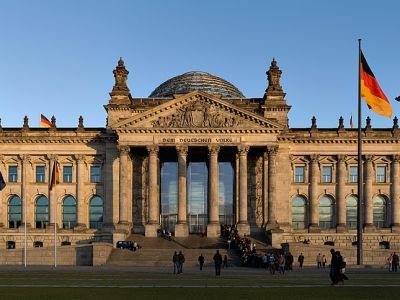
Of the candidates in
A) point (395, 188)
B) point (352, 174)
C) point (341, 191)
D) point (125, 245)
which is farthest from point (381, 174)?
point (125, 245)

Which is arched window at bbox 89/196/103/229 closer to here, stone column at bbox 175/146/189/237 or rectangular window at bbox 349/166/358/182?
stone column at bbox 175/146/189/237

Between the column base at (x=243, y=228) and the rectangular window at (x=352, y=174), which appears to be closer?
the column base at (x=243, y=228)

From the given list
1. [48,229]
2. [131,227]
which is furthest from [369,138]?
[48,229]

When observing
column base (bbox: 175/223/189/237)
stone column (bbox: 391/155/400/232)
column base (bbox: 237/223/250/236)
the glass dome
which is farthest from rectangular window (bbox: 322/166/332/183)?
column base (bbox: 175/223/189/237)

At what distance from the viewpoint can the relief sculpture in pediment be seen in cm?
8981

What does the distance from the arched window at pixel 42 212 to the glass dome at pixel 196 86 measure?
2325 cm

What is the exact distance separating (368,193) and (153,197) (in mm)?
28986

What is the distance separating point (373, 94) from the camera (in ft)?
182

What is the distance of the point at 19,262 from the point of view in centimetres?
7350

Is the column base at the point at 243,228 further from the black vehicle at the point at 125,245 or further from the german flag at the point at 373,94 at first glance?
the german flag at the point at 373,94

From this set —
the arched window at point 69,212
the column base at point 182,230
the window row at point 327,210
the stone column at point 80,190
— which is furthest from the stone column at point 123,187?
the window row at point 327,210

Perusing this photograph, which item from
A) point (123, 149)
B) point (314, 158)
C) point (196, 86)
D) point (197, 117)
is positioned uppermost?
point (196, 86)

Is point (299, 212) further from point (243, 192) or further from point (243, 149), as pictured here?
point (243, 149)

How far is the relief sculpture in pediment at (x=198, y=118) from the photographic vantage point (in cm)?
8981
